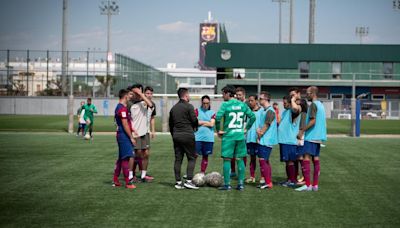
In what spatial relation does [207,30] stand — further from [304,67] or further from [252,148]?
[252,148]

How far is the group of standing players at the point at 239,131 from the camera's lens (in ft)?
32.7

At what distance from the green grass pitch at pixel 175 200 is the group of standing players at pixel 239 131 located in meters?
0.45

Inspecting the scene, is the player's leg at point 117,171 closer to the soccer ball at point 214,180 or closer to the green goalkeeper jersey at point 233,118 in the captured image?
the soccer ball at point 214,180

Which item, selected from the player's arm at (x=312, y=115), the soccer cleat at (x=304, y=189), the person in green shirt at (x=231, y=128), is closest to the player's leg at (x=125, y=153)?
the person in green shirt at (x=231, y=128)

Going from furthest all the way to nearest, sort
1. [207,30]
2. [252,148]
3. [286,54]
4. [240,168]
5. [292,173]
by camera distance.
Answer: [207,30], [286,54], [252,148], [292,173], [240,168]

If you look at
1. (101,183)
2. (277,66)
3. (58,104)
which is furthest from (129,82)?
(101,183)

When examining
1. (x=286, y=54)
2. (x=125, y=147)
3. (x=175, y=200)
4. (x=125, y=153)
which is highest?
(x=286, y=54)

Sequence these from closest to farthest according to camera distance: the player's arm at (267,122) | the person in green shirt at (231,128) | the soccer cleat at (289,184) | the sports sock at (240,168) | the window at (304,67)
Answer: the person in green shirt at (231,128), the sports sock at (240,168), the player's arm at (267,122), the soccer cleat at (289,184), the window at (304,67)

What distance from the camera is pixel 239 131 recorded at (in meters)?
9.91

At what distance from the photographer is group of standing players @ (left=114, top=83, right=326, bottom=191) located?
9961 millimetres

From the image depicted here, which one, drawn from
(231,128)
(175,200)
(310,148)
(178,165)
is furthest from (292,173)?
(175,200)

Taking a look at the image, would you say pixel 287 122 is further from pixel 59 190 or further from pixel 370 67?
pixel 370 67

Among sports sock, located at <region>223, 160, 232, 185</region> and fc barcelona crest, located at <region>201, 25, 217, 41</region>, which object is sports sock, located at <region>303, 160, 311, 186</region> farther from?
fc barcelona crest, located at <region>201, 25, 217, 41</region>

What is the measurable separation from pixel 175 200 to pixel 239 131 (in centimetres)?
182
